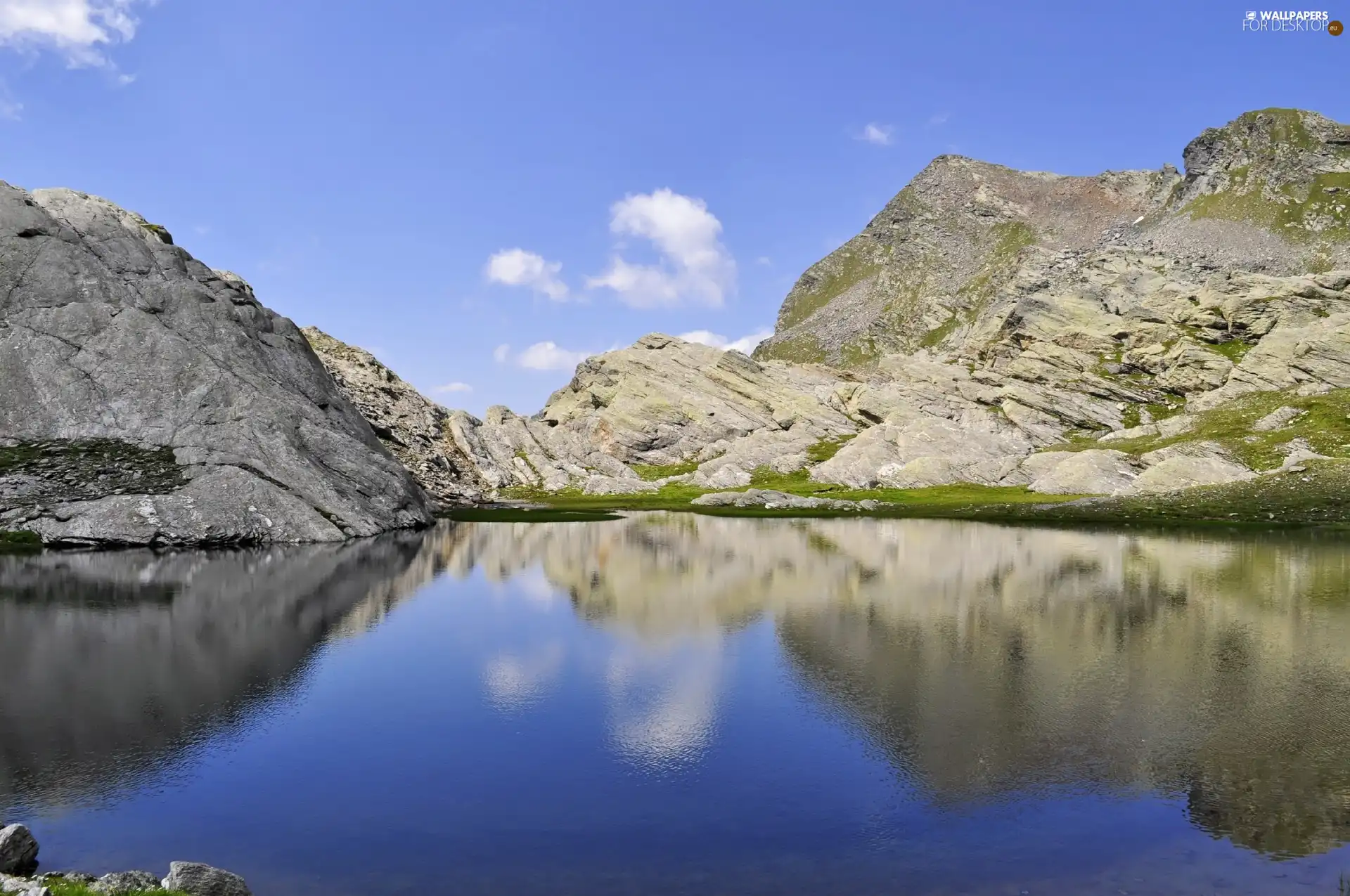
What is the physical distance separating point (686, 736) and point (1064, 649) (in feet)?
71.5

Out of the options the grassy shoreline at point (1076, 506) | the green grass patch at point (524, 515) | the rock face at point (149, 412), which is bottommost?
the green grass patch at point (524, 515)

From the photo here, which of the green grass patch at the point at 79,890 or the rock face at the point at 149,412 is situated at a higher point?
the rock face at the point at 149,412

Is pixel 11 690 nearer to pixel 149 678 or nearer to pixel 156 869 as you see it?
pixel 149 678

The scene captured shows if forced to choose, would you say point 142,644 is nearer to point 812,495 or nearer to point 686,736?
point 686,736

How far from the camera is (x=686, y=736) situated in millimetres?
27203

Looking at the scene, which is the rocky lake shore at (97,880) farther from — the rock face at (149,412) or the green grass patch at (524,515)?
the green grass patch at (524,515)

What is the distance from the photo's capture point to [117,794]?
70.6 feet

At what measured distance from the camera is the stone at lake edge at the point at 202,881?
15.5 meters

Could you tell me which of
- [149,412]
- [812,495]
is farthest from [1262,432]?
[149,412]

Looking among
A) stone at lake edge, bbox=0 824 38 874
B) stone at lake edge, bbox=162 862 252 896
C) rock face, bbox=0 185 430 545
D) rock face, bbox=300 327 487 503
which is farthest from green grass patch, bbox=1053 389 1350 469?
stone at lake edge, bbox=0 824 38 874

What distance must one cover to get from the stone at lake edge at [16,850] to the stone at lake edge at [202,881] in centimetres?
310

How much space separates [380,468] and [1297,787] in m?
103

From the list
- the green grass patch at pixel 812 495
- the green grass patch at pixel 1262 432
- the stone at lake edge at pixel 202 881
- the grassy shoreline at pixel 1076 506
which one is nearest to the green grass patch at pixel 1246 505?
the grassy shoreline at pixel 1076 506

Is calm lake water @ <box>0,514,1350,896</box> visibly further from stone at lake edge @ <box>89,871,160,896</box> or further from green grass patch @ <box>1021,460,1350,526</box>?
green grass patch @ <box>1021,460,1350,526</box>
